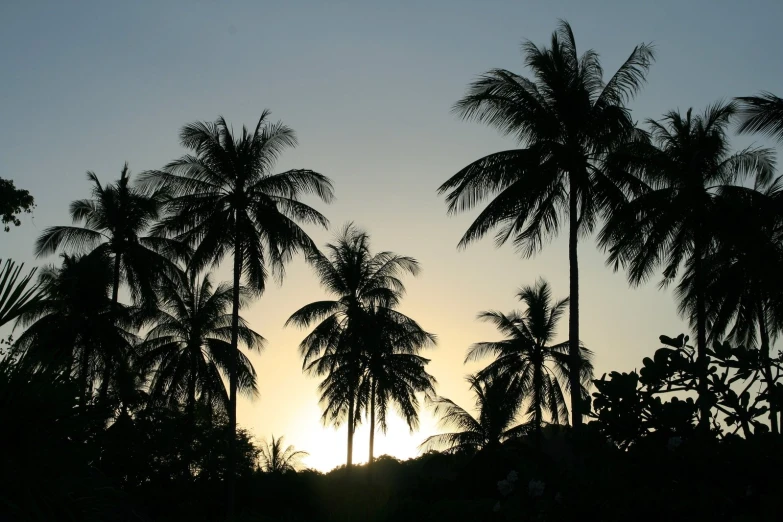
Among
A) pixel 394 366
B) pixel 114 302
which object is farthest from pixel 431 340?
pixel 114 302

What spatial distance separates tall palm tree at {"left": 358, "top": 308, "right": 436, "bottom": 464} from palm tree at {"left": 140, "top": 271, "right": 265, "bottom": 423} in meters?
5.19

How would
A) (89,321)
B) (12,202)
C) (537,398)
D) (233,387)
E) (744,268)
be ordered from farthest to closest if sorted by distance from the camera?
(537,398) → (89,321) → (233,387) → (744,268) → (12,202)

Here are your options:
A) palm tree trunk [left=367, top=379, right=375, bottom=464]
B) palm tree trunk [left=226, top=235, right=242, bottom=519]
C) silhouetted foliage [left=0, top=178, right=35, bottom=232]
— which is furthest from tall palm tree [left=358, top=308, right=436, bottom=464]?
silhouetted foliage [left=0, top=178, right=35, bottom=232]

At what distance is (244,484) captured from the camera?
33.4 metres

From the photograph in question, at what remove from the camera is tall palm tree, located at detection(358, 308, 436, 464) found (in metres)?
34.2

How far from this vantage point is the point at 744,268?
83.0ft

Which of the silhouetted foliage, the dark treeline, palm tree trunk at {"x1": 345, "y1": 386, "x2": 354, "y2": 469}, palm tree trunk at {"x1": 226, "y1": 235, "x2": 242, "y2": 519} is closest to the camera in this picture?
the dark treeline

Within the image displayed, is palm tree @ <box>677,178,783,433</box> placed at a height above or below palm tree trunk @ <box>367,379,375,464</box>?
above

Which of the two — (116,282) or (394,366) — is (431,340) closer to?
(394,366)

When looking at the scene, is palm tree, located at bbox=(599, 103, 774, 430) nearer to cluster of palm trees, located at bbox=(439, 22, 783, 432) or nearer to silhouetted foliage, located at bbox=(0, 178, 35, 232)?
cluster of palm trees, located at bbox=(439, 22, 783, 432)

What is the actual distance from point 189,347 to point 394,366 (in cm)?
916

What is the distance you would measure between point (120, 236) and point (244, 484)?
11.1 metres

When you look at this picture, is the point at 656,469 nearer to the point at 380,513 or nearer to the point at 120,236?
the point at 380,513

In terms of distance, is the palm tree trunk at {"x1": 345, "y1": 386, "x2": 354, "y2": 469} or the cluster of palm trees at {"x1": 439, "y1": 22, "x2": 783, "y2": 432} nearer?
the cluster of palm trees at {"x1": 439, "y1": 22, "x2": 783, "y2": 432}
